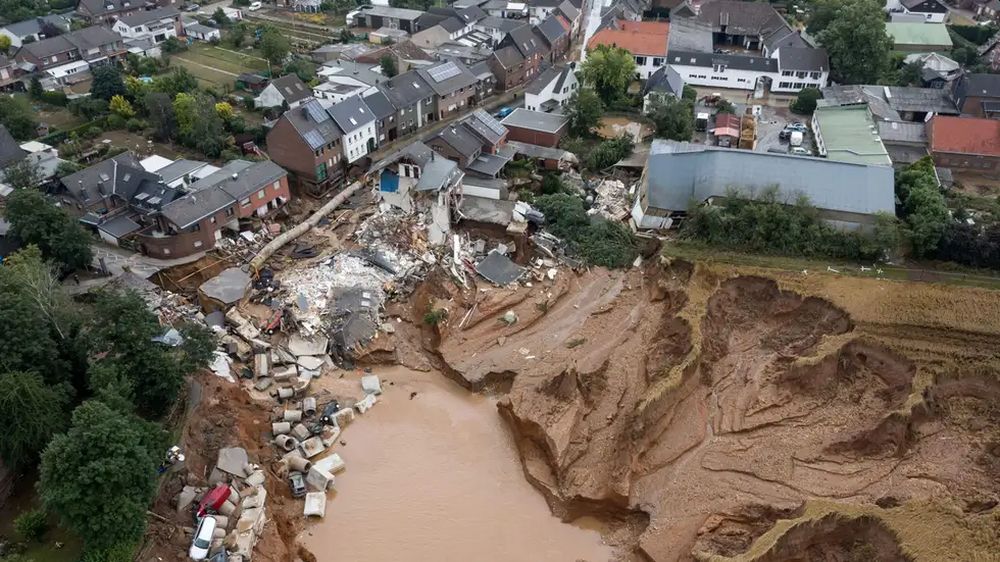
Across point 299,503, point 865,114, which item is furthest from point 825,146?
point 299,503

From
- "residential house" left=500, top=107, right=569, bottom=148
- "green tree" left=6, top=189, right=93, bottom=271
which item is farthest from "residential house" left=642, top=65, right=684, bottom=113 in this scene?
"green tree" left=6, top=189, right=93, bottom=271

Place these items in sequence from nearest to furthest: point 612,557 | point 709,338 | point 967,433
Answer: point 612,557 → point 967,433 → point 709,338

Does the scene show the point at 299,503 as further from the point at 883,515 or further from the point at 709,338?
the point at 883,515

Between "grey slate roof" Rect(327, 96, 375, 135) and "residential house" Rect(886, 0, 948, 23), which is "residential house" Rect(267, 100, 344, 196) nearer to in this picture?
"grey slate roof" Rect(327, 96, 375, 135)

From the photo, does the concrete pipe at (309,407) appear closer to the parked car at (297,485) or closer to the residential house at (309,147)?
the parked car at (297,485)

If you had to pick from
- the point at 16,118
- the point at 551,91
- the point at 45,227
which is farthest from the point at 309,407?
the point at 16,118

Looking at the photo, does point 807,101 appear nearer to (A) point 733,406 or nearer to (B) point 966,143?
(B) point 966,143
